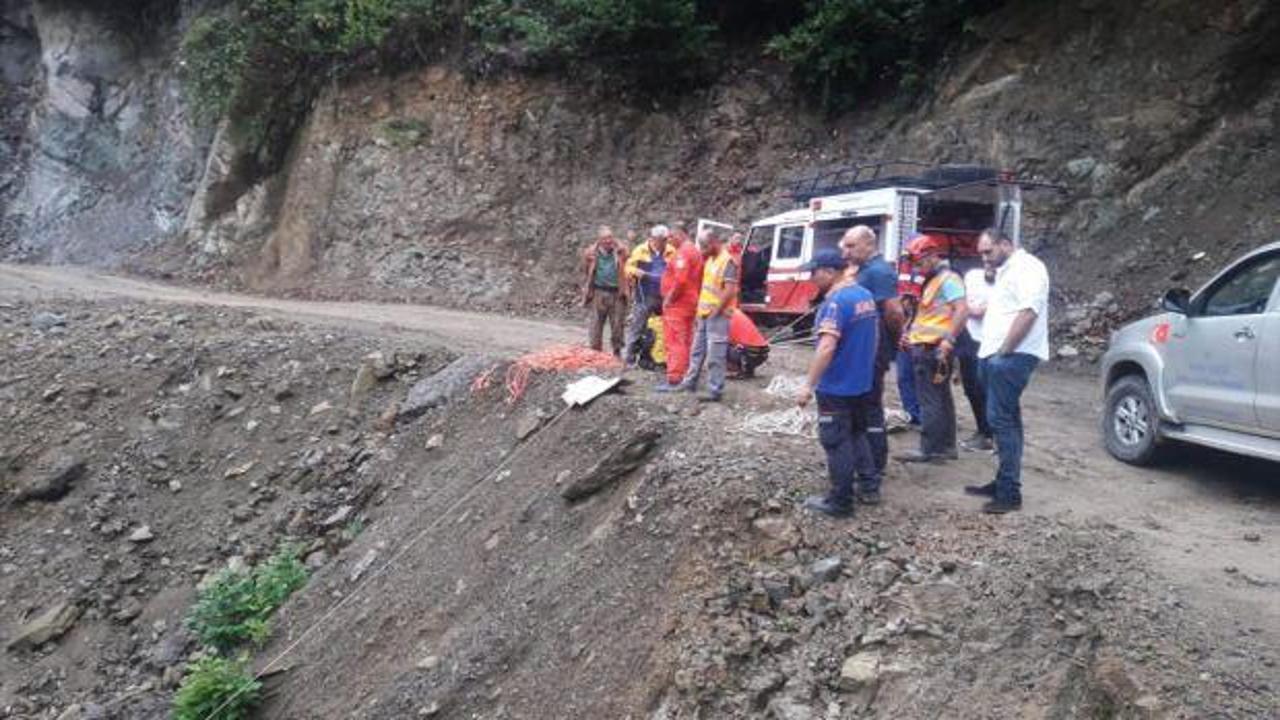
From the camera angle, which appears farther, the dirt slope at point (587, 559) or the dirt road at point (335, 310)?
the dirt road at point (335, 310)

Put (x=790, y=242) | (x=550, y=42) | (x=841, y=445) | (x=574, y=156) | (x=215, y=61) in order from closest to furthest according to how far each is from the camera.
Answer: (x=841, y=445), (x=790, y=242), (x=550, y=42), (x=574, y=156), (x=215, y=61)

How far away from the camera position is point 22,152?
92.0 feet

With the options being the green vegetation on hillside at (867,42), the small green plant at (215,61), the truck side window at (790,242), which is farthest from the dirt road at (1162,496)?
the small green plant at (215,61)

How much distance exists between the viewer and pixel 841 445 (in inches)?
245

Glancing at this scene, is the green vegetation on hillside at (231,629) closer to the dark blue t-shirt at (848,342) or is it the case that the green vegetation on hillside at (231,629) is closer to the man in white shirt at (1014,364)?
the dark blue t-shirt at (848,342)

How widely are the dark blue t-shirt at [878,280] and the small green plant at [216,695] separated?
4989mm

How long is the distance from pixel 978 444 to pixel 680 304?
277 cm

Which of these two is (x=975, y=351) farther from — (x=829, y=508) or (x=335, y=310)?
(x=335, y=310)

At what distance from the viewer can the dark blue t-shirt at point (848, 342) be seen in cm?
625

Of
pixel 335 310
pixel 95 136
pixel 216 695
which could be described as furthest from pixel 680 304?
pixel 95 136

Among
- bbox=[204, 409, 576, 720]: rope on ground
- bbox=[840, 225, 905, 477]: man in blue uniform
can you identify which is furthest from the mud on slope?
bbox=[840, 225, 905, 477]: man in blue uniform

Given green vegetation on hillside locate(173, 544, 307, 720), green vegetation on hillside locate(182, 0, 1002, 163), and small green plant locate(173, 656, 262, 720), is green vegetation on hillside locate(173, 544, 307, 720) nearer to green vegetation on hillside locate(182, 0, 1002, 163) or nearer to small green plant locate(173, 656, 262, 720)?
small green plant locate(173, 656, 262, 720)

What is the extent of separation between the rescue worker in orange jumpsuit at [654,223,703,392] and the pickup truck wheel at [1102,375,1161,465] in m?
3.42

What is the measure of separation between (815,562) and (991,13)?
14587mm
